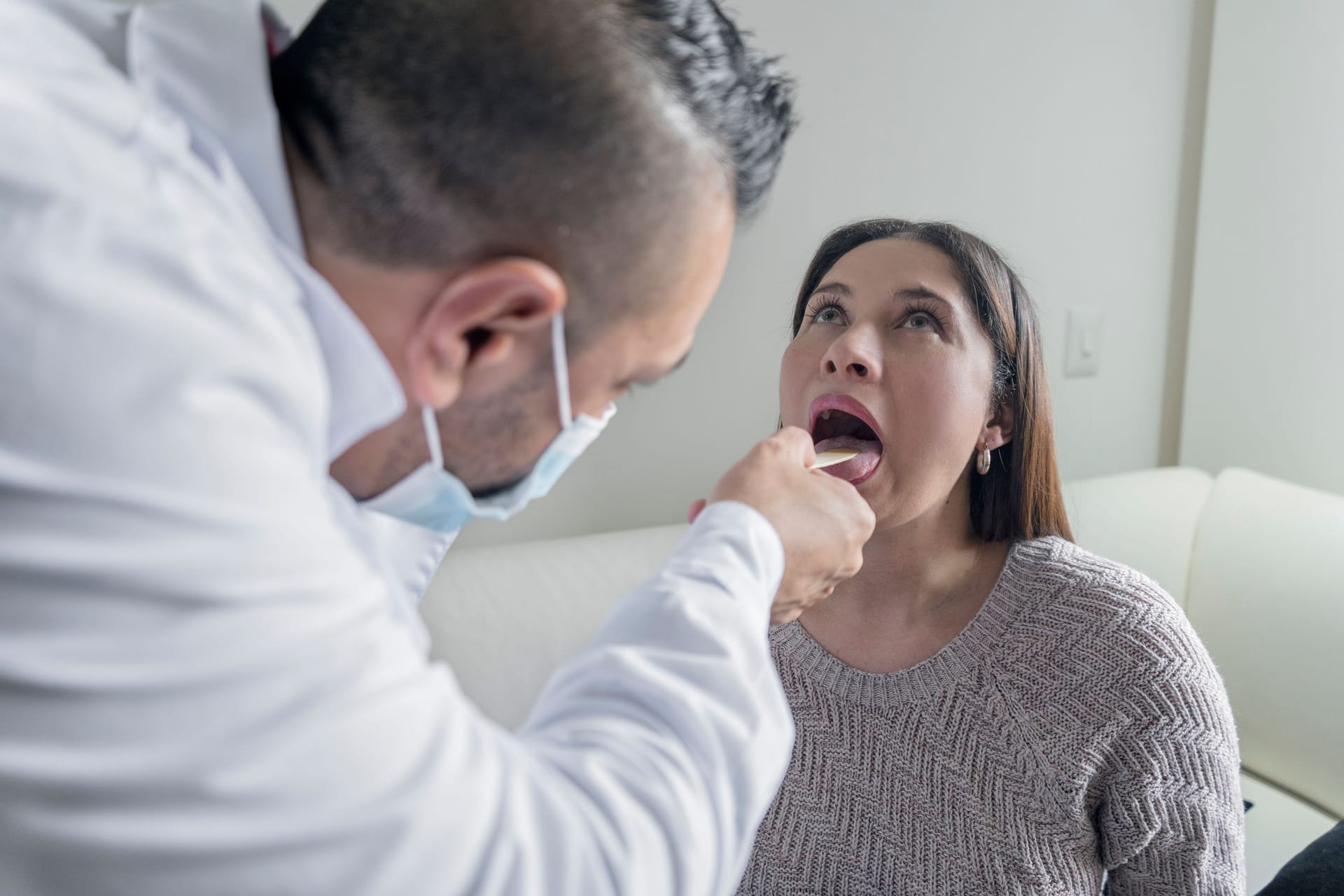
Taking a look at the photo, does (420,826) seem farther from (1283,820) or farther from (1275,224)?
(1275,224)

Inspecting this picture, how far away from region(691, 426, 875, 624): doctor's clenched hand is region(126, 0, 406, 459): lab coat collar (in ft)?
0.91

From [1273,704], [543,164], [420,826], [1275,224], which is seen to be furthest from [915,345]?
[1275,224]

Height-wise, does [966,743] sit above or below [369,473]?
below

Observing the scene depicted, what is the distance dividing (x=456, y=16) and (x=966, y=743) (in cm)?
97

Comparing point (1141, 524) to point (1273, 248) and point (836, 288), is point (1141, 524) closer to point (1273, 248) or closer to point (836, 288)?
point (1273, 248)

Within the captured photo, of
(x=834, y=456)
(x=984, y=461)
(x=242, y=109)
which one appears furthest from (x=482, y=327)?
(x=984, y=461)

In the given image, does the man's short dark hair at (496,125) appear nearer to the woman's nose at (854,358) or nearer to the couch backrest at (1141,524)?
the woman's nose at (854,358)

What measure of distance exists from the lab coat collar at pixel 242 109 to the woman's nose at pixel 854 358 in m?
0.72

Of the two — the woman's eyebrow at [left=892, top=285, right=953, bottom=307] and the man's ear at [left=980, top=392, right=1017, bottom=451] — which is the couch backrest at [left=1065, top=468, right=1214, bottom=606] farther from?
the woman's eyebrow at [left=892, top=285, right=953, bottom=307]

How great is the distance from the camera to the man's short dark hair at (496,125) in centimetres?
61

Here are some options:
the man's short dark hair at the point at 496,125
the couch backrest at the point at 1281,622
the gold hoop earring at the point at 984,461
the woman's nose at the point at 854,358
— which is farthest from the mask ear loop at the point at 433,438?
the couch backrest at the point at 1281,622

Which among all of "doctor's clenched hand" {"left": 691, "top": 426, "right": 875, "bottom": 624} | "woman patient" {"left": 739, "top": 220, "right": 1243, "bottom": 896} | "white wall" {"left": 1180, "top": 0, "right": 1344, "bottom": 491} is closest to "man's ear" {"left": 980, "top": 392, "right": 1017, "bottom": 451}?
"woman patient" {"left": 739, "top": 220, "right": 1243, "bottom": 896}

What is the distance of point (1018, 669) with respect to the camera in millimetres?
1203

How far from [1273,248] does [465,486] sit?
83.8 inches
